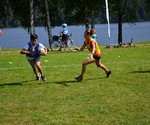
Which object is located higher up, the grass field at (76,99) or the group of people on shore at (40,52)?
the group of people on shore at (40,52)

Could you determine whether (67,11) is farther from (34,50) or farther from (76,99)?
(76,99)

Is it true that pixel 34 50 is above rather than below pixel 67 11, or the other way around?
below

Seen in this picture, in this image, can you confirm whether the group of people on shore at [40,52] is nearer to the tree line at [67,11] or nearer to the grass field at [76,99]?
the grass field at [76,99]

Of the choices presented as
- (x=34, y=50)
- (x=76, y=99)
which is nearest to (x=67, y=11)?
(x=34, y=50)

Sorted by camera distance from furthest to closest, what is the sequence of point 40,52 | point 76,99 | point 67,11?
1. point 67,11
2. point 40,52
3. point 76,99

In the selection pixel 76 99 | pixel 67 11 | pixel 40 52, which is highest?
pixel 67 11

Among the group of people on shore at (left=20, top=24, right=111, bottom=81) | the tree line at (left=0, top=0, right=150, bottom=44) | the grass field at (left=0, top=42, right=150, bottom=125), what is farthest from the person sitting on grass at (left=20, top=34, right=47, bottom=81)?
the tree line at (left=0, top=0, right=150, bottom=44)

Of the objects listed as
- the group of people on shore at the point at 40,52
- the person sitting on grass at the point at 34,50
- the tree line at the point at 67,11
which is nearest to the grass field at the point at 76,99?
the group of people on shore at the point at 40,52

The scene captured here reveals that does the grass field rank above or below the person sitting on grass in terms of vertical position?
below

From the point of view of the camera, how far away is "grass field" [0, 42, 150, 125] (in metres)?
6.88

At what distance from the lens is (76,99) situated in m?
8.54

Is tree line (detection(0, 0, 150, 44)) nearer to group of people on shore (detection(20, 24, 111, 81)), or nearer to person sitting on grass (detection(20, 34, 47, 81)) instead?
group of people on shore (detection(20, 24, 111, 81))

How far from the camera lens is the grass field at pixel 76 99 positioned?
6879 mm

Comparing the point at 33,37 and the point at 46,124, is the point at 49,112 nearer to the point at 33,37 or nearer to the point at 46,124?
the point at 46,124
